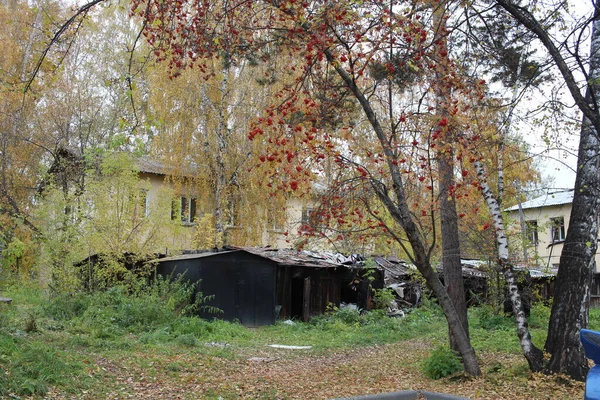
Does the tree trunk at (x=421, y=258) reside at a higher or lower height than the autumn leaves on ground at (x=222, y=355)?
higher

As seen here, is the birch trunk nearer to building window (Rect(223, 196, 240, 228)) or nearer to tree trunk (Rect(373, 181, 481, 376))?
tree trunk (Rect(373, 181, 481, 376))

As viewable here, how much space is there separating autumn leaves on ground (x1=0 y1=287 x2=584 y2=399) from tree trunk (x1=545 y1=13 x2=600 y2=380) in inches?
16.0

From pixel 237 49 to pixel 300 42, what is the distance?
994 millimetres

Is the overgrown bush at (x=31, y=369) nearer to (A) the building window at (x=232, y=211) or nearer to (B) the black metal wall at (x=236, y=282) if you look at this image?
(B) the black metal wall at (x=236, y=282)

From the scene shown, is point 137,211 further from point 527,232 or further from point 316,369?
point 527,232

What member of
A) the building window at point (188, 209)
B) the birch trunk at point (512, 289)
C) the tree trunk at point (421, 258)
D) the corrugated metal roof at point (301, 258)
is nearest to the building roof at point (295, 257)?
the corrugated metal roof at point (301, 258)

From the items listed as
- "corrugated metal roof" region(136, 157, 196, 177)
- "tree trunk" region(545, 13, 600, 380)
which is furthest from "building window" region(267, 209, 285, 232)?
"tree trunk" region(545, 13, 600, 380)

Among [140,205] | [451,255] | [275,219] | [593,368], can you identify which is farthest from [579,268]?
[275,219]

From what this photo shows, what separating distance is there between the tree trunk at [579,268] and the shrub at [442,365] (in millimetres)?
1351

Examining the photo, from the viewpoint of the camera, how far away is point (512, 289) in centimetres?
930

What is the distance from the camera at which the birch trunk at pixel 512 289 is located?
8.55m

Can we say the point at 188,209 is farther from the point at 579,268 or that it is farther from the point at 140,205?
the point at 579,268

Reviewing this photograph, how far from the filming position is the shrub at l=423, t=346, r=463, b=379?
8750 millimetres

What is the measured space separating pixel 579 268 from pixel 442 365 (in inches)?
99.4
